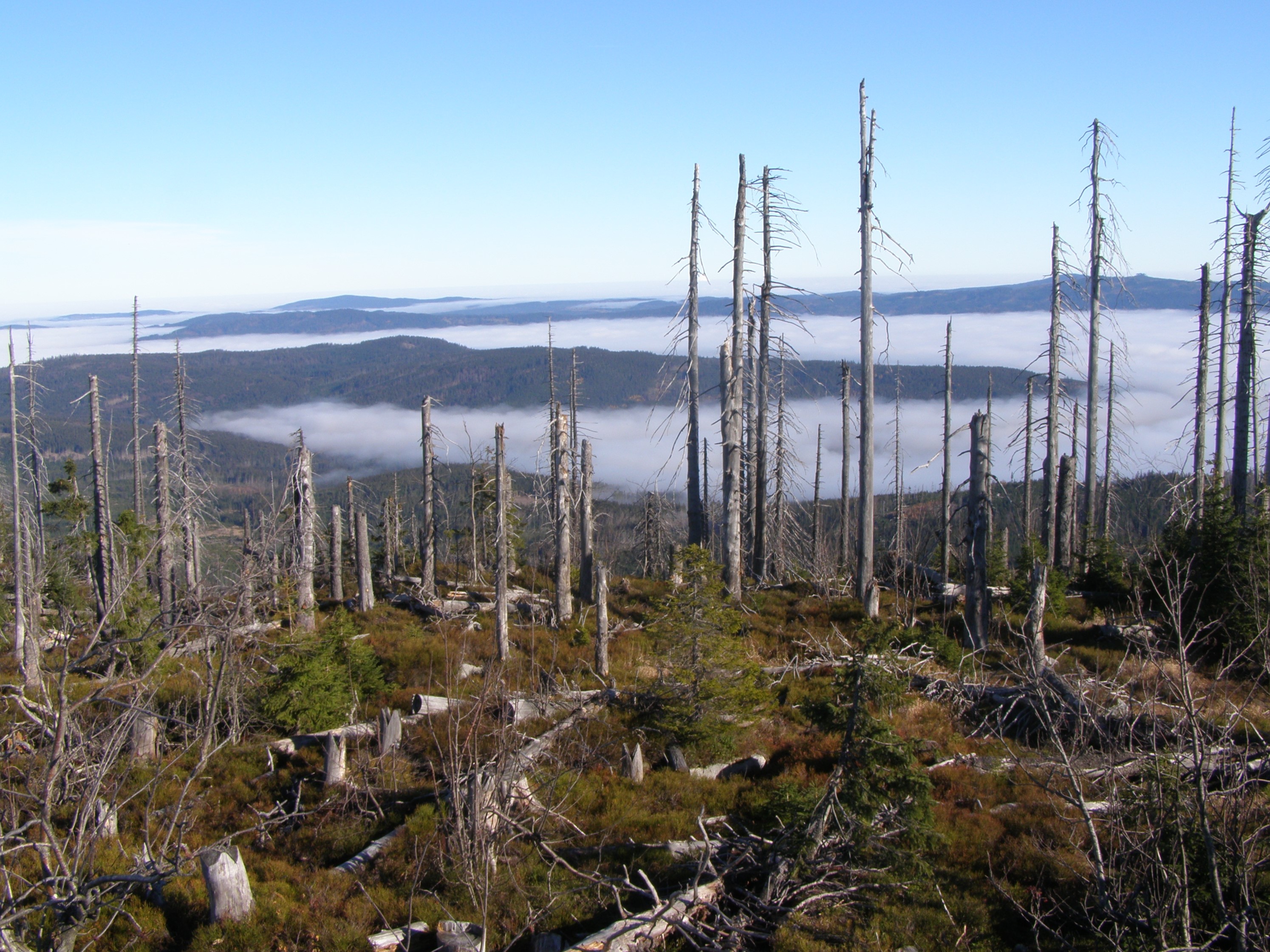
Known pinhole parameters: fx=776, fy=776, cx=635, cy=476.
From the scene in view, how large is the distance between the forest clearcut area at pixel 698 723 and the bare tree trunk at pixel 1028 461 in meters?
Result: 0.87

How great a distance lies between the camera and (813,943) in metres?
7.16

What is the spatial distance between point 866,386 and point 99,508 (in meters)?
22.4

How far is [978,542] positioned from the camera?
52.7ft

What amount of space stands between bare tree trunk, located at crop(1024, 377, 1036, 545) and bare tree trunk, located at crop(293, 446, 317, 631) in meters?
20.4

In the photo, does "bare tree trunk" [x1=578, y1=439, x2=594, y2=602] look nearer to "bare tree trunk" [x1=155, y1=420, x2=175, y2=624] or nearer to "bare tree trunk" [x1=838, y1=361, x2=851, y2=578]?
"bare tree trunk" [x1=838, y1=361, x2=851, y2=578]

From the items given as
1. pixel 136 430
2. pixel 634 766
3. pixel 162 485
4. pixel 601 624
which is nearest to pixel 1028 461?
pixel 601 624

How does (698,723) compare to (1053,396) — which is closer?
(698,723)

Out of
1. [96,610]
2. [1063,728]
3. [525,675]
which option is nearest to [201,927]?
[525,675]

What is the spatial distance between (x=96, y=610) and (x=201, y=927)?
1831 cm

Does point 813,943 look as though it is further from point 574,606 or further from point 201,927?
point 574,606

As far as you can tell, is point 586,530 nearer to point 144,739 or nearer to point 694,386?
point 694,386

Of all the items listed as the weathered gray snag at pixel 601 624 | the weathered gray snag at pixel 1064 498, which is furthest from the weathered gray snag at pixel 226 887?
the weathered gray snag at pixel 1064 498

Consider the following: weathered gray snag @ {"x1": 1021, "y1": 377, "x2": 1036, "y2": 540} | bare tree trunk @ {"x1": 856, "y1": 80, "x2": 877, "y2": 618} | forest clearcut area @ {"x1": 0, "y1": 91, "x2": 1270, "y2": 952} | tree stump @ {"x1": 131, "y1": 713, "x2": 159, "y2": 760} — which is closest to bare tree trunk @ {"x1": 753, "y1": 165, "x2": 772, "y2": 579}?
forest clearcut area @ {"x1": 0, "y1": 91, "x2": 1270, "y2": 952}

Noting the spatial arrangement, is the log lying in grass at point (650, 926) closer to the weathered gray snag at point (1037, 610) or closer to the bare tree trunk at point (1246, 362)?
the weathered gray snag at point (1037, 610)
